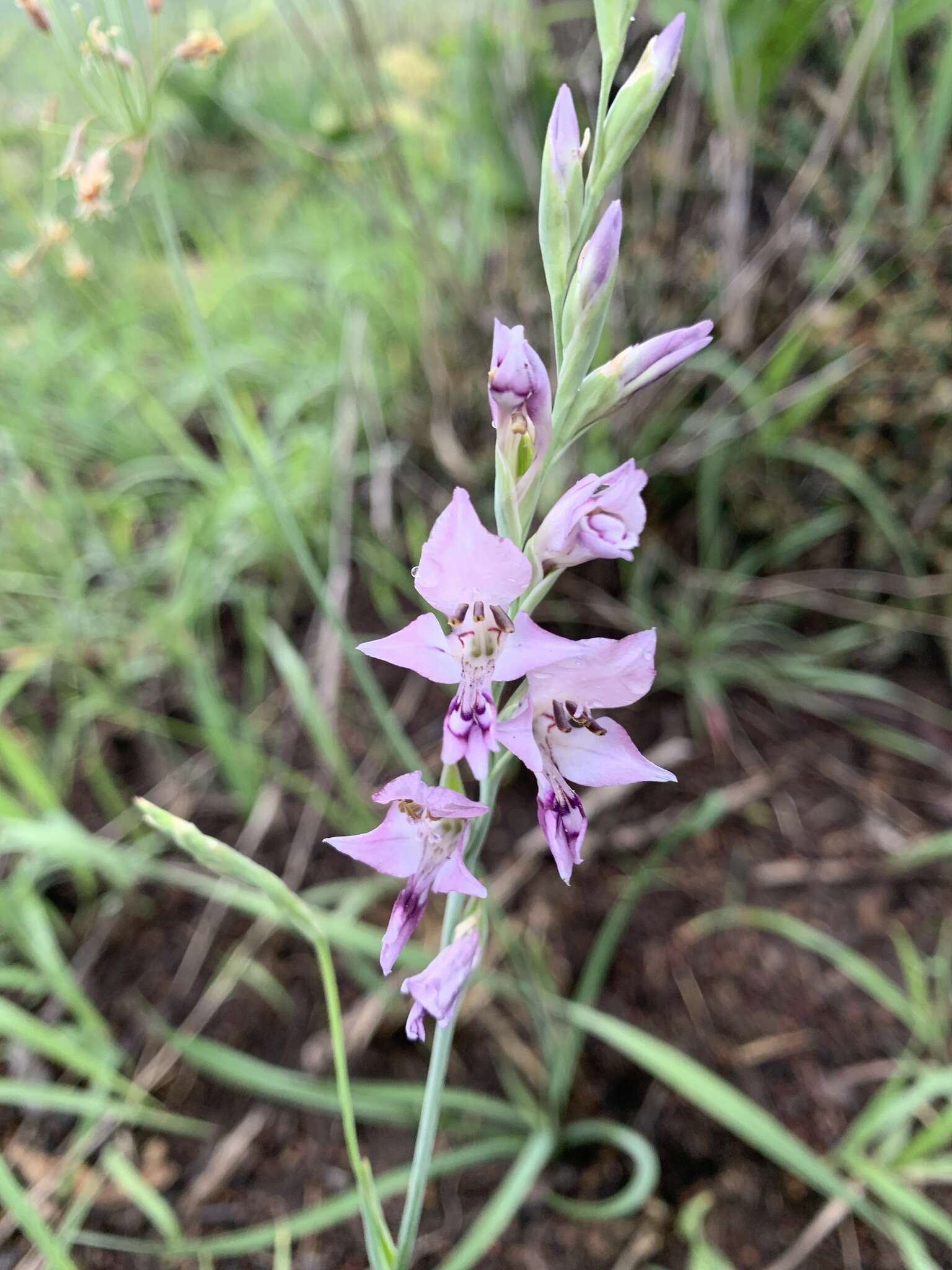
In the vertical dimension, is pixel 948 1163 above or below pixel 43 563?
below

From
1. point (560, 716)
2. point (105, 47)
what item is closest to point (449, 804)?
point (560, 716)

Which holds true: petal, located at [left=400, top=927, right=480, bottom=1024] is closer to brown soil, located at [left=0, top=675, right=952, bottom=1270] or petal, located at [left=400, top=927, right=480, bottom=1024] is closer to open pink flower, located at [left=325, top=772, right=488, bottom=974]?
open pink flower, located at [left=325, top=772, right=488, bottom=974]

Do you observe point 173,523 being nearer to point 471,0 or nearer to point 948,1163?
point 471,0

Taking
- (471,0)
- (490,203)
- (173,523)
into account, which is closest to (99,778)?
(173,523)

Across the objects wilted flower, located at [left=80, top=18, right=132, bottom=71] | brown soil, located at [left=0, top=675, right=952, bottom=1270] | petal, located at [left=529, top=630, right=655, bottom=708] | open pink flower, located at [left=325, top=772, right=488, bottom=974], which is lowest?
brown soil, located at [left=0, top=675, right=952, bottom=1270]

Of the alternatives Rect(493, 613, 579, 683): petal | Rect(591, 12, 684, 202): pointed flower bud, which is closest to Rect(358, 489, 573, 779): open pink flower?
Rect(493, 613, 579, 683): petal

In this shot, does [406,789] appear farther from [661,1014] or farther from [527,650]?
[661,1014]

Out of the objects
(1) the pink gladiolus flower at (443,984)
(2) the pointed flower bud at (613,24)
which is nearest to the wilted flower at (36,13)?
(2) the pointed flower bud at (613,24)
